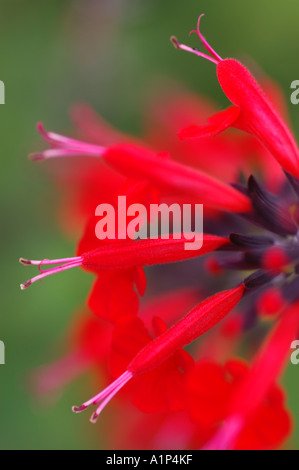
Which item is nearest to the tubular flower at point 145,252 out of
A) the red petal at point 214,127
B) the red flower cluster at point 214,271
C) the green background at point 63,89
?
the red flower cluster at point 214,271

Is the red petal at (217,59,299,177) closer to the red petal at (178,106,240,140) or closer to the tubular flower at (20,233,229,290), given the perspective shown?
Answer: the red petal at (178,106,240,140)

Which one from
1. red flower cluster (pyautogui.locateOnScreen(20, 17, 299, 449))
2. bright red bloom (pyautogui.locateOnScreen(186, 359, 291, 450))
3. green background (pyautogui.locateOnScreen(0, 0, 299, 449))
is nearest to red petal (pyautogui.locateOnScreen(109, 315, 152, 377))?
red flower cluster (pyautogui.locateOnScreen(20, 17, 299, 449))

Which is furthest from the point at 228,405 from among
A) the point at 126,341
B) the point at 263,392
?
the point at 126,341

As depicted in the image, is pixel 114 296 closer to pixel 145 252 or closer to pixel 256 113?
pixel 145 252

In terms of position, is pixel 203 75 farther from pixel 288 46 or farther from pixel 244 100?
pixel 244 100

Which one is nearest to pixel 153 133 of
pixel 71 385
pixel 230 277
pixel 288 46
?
pixel 288 46

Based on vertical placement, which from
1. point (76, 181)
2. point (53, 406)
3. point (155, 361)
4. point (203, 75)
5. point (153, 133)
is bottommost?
point (53, 406)

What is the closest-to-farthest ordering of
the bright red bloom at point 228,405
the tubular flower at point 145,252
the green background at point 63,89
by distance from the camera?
1. the bright red bloom at point 228,405
2. the tubular flower at point 145,252
3. the green background at point 63,89

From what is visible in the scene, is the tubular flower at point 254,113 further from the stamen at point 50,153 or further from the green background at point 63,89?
the green background at point 63,89
